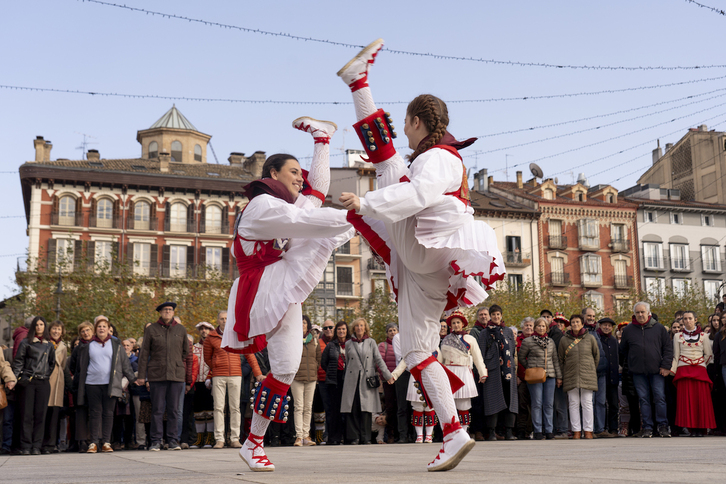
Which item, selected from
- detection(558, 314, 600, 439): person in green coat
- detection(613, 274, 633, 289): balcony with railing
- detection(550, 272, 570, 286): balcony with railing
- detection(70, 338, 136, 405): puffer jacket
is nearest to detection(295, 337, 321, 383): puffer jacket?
detection(70, 338, 136, 405): puffer jacket

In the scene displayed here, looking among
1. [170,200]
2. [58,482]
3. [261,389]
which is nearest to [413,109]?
[261,389]

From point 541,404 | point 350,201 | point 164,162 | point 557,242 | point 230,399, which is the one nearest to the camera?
point 350,201

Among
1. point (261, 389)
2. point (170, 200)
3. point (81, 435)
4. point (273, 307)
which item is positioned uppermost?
point (170, 200)

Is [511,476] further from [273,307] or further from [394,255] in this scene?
[273,307]

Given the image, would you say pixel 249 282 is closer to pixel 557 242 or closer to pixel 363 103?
pixel 363 103

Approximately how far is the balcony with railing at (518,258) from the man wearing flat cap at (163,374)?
50387 mm

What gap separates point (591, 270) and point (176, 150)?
34714mm

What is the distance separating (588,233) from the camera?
6312 cm

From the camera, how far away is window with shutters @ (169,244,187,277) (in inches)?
2200

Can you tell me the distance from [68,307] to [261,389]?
3430cm

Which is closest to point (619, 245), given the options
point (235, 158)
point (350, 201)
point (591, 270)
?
point (591, 270)

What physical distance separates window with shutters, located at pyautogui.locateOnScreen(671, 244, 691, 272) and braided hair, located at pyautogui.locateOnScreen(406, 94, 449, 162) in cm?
6255

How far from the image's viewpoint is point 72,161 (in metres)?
58.8

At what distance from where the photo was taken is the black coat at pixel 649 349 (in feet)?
41.4
